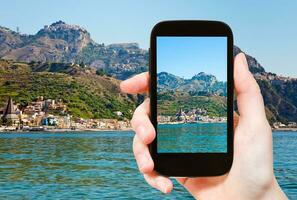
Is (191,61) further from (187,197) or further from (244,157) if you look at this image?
(187,197)

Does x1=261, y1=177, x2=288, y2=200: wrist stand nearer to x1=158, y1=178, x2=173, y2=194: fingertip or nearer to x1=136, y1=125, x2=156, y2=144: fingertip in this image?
x1=158, y1=178, x2=173, y2=194: fingertip

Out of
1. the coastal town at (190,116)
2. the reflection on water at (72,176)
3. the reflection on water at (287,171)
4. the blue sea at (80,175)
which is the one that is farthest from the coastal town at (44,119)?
the coastal town at (190,116)

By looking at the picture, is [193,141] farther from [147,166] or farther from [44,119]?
[44,119]

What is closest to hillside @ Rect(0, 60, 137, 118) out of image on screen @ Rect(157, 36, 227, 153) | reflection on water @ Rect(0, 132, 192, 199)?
reflection on water @ Rect(0, 132, 192, 199)

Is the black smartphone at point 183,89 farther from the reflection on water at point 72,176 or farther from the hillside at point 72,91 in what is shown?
the hillside at point 72,91

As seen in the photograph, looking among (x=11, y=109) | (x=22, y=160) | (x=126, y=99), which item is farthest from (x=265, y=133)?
(x=126, y=99)

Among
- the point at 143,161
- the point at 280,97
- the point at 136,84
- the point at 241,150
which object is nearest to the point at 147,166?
the point at 143,161

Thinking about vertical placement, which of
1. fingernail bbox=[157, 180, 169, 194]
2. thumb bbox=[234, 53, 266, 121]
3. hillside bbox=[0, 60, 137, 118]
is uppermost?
hillside bbox=[0, 60, 137, 118]
